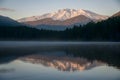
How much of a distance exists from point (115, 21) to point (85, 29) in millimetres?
18137

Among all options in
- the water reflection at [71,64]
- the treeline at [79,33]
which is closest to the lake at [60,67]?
the water reflection at [71,64]

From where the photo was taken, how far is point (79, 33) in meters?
145

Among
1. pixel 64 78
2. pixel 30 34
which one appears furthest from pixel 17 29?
pixel 64 78

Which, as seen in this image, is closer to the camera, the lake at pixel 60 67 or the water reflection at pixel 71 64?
the lake at pixel 60 67

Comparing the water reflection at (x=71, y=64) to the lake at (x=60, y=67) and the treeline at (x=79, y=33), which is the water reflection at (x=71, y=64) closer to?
the lake at (x=60, y=67)

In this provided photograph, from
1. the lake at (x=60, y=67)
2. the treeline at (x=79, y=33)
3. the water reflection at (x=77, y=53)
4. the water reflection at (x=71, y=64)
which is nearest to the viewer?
the lake at (x=60, y=67)

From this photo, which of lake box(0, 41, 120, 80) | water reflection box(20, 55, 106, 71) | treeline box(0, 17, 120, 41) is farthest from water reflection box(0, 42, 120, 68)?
treeline box(0, 17, 120, 41)

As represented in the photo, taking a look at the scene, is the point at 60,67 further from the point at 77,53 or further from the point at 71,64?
the point at 77,53

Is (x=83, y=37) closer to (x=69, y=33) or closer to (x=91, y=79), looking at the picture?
(x=69, y=33)

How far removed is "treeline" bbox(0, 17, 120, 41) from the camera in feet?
413

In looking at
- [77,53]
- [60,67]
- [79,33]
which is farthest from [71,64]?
[79,33]

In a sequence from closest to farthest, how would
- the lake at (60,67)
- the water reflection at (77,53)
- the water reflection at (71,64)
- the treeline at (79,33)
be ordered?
the lake at (60,67)
the water reflection at (71,64)
the water reflection at (77,53)
the treeline at (79,33)

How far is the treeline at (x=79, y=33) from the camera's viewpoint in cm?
12600

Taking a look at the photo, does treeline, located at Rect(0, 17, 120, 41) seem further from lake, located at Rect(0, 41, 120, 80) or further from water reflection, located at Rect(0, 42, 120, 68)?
lake, located at Rect(0, 41, 120, 80)
